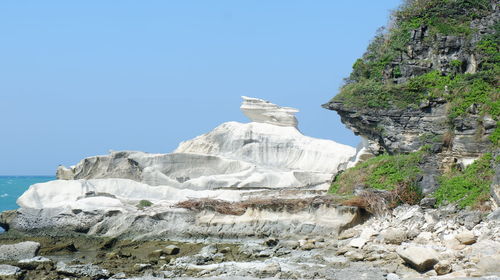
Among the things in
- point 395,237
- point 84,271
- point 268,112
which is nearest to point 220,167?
point 268,112

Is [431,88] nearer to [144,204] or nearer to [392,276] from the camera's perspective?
[144,204]

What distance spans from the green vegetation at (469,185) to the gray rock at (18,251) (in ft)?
44.2

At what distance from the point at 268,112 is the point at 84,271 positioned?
3224cm

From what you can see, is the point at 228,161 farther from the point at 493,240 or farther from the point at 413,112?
the point at 493,240

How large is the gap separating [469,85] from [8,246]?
57.8 ft

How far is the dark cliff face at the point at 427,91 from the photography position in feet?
92.2

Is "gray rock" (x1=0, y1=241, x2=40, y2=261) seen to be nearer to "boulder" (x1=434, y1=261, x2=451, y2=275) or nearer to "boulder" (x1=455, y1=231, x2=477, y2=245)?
"boulder" (x1=434, y1=261, x2=451, y2=275)

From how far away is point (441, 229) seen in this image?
72.7 feet

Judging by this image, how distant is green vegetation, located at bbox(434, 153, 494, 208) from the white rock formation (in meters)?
24.5

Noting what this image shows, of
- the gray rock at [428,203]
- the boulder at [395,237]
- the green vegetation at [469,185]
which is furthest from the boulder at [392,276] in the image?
the gray rock at [428,203]

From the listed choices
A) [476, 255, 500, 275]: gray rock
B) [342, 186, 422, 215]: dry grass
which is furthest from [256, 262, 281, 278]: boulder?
[342, 186, 422, 215]: dry grass

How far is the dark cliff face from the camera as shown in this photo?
2809 cm

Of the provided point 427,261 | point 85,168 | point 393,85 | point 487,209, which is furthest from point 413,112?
point 85,168

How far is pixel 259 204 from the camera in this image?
28094 mm
